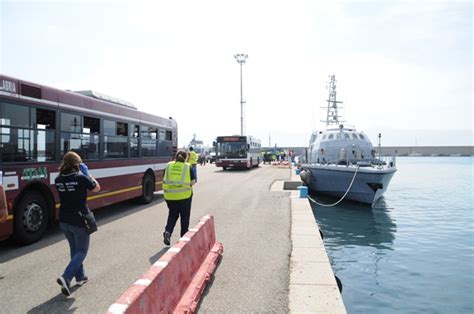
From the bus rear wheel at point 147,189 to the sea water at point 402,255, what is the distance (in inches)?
249

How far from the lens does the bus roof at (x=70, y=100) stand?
7365 mm

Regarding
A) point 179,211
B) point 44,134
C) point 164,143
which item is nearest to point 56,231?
point 44,134

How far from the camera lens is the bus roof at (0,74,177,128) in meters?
7.37

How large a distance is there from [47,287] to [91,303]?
1.02 metres

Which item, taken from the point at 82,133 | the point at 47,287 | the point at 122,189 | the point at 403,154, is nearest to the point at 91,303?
the point at 47,287

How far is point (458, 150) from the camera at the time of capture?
457 feet

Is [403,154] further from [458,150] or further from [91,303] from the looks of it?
[91,303]

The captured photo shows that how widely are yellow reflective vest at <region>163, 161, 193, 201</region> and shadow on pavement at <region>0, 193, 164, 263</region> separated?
2.78 meters

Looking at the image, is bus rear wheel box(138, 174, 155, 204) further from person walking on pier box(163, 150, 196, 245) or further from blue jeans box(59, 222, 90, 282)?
blue jeans box(59, 222, 90, 282)

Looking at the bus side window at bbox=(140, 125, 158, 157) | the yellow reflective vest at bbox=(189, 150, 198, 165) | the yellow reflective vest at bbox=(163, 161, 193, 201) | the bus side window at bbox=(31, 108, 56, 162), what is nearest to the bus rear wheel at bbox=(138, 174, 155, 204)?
the bus side window at bbox=(140, 125, 158, 157)

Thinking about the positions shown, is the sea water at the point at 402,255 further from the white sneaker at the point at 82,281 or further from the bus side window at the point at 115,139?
the bus side window at the point at 115,139

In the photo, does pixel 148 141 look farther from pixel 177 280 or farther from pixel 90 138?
pixel 177 280

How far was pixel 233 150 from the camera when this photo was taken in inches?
1339

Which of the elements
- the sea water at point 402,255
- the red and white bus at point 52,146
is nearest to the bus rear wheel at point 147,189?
the red and white bus at point 52,146
